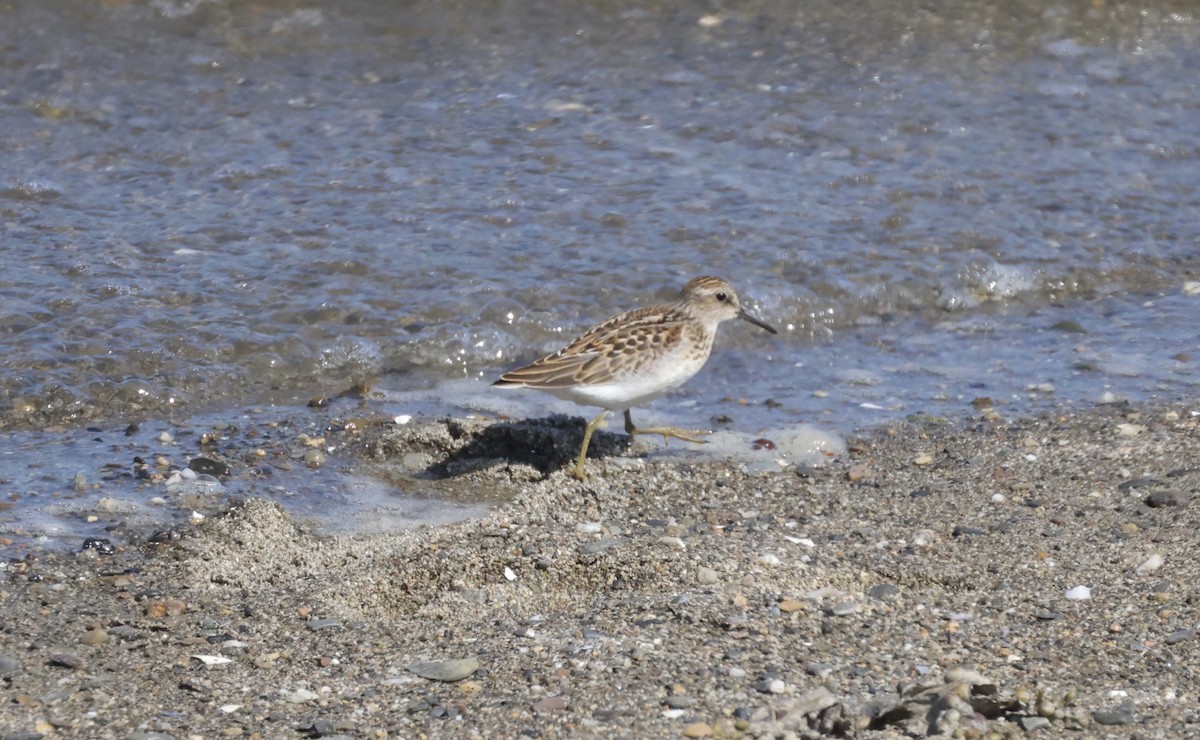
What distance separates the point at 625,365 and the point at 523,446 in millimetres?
575

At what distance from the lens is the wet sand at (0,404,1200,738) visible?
3.72m

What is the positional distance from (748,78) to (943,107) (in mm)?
Result: 1298

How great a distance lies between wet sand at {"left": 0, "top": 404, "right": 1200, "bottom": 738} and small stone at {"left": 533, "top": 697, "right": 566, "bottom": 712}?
0.05 feet

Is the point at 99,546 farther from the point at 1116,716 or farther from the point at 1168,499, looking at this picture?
the point at 1168,499

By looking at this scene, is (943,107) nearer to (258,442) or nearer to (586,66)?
(586,66)

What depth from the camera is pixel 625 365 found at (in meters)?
5.57

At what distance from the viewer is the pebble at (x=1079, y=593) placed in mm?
4445

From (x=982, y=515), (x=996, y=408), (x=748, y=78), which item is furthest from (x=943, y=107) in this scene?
(x=982, y=515)

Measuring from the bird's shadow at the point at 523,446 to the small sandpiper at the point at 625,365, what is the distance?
3.4 inches

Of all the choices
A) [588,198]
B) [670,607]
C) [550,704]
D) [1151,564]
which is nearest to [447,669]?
[550,704]

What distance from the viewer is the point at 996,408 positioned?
20.0 ft

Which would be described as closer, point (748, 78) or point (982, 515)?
point (982, 515)

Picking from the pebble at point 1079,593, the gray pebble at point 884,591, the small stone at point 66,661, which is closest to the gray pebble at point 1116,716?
the pebble at point 1079,593

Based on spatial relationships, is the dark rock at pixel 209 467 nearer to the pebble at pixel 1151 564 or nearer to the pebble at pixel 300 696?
the pebble at pixel 300 696
